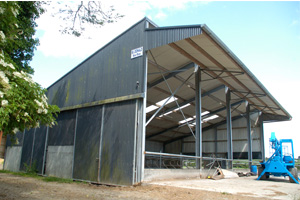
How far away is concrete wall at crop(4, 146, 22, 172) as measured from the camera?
16.9 metres

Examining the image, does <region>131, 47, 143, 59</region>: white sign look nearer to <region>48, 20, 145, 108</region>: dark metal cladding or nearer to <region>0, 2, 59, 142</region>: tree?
<region>48, 20, 145, 108</region>: dark metal cladding

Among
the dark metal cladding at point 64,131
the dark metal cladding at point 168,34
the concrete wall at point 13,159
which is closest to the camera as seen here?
the dark metal cladding at point 168,34

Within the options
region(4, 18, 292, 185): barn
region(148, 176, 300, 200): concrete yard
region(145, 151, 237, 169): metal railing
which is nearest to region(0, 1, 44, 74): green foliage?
region(4, 18, 292, 185): barn

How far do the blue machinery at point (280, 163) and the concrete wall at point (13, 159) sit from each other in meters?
15.8

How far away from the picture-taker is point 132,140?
33.4ft

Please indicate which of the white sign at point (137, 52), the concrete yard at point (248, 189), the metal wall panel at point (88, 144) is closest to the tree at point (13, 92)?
the metal wall panel at point (88, 144)

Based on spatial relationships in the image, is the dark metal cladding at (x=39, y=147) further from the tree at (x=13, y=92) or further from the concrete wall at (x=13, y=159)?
the tree at (x=13, y=92)

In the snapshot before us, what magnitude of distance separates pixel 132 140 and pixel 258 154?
22723mm

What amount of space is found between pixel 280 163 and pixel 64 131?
1233cm

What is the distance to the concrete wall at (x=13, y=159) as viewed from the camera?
1692 cm

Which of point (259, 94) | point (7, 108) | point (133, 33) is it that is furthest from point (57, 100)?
point (259, 94)

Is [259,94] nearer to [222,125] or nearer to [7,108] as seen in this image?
[222,125]

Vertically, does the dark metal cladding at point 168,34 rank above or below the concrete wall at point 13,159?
above

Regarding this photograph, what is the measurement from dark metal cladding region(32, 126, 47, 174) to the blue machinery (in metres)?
13.3
